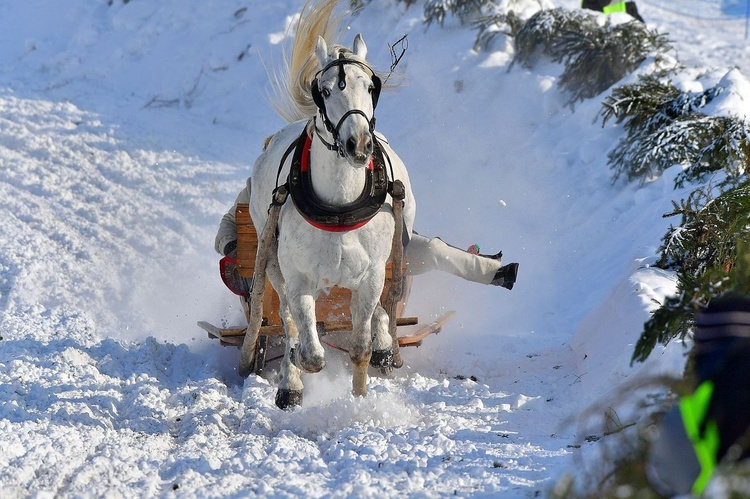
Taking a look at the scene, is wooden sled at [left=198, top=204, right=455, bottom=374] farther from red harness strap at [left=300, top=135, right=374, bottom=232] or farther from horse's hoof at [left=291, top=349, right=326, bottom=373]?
red harness strap at [left=300, top=135, right=374, bottom=232]

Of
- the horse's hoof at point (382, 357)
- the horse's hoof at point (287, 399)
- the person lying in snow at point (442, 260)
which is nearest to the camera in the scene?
the horse's hoof at point (287, 399)

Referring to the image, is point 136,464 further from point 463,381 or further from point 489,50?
point 489,50

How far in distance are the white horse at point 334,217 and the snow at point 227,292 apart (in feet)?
1.03

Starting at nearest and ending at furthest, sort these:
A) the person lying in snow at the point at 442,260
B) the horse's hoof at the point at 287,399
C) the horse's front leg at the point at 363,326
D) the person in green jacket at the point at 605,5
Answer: the horse's front leg at the point at 363,326, the horse's hoof at the point at 287,399, the person lying in snow at the point at 442,260, the person in green jacket at the point at 605,5

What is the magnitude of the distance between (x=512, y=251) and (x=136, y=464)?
4896 millimetres

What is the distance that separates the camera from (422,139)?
9.78 meters

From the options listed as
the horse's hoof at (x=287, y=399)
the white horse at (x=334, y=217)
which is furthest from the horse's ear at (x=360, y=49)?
the horse's hoof at (x=287, y=399)

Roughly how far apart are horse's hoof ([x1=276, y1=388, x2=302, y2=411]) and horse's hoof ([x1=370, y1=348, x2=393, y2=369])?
56 cm

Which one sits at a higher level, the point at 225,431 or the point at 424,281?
the point at 424,281

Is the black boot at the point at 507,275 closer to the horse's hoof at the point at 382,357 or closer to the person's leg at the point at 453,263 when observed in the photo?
the person's leg at the point at 453,263

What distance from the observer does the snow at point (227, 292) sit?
378cm

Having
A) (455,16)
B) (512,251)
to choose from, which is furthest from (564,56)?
(512,251)

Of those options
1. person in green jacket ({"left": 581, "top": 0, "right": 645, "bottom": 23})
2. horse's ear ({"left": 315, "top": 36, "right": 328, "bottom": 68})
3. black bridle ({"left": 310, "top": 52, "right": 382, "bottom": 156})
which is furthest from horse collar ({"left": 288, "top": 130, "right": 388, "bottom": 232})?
person in green jacket ({"left": 581, "top": 0, "right": 645, "bottom": 23})

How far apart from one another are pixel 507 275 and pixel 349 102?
2240 millimetres
